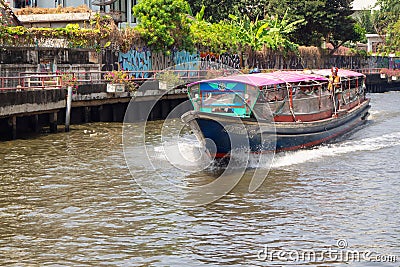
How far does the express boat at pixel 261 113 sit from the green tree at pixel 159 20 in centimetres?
1766

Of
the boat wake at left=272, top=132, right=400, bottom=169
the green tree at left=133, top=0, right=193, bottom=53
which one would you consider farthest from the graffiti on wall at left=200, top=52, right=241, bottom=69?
the boat wake at left=272, top=132, right=400, bottom=169

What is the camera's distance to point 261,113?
22469mm

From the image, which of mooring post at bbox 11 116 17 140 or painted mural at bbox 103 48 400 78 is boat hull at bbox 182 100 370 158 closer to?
mooring post at bbox 11 116 17 140

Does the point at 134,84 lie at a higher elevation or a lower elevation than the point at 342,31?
lower

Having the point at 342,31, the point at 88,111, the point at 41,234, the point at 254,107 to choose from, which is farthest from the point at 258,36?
the point at 41,234

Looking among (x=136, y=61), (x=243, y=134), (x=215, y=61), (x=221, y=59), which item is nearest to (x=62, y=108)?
(x=243, y=134)

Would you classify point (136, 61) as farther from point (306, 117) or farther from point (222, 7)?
point (222, 7)

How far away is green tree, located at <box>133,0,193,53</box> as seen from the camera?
43906 millimetres

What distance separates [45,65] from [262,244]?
25.2 meters

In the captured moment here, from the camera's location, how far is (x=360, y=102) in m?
36.2

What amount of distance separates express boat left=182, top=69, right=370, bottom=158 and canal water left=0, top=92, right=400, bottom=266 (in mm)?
906

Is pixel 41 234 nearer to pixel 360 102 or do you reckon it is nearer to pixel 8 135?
pixel 8 135

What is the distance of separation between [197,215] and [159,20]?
29.6 meters

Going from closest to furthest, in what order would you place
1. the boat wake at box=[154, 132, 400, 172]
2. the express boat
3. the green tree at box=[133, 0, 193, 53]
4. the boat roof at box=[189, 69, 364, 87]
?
the express boat → the boat wake at box=[154, 132, 400, 172] → the boat roof at box=[189, 69, 364, 87] → the green tree at box=[133, 0, 193, 53]
